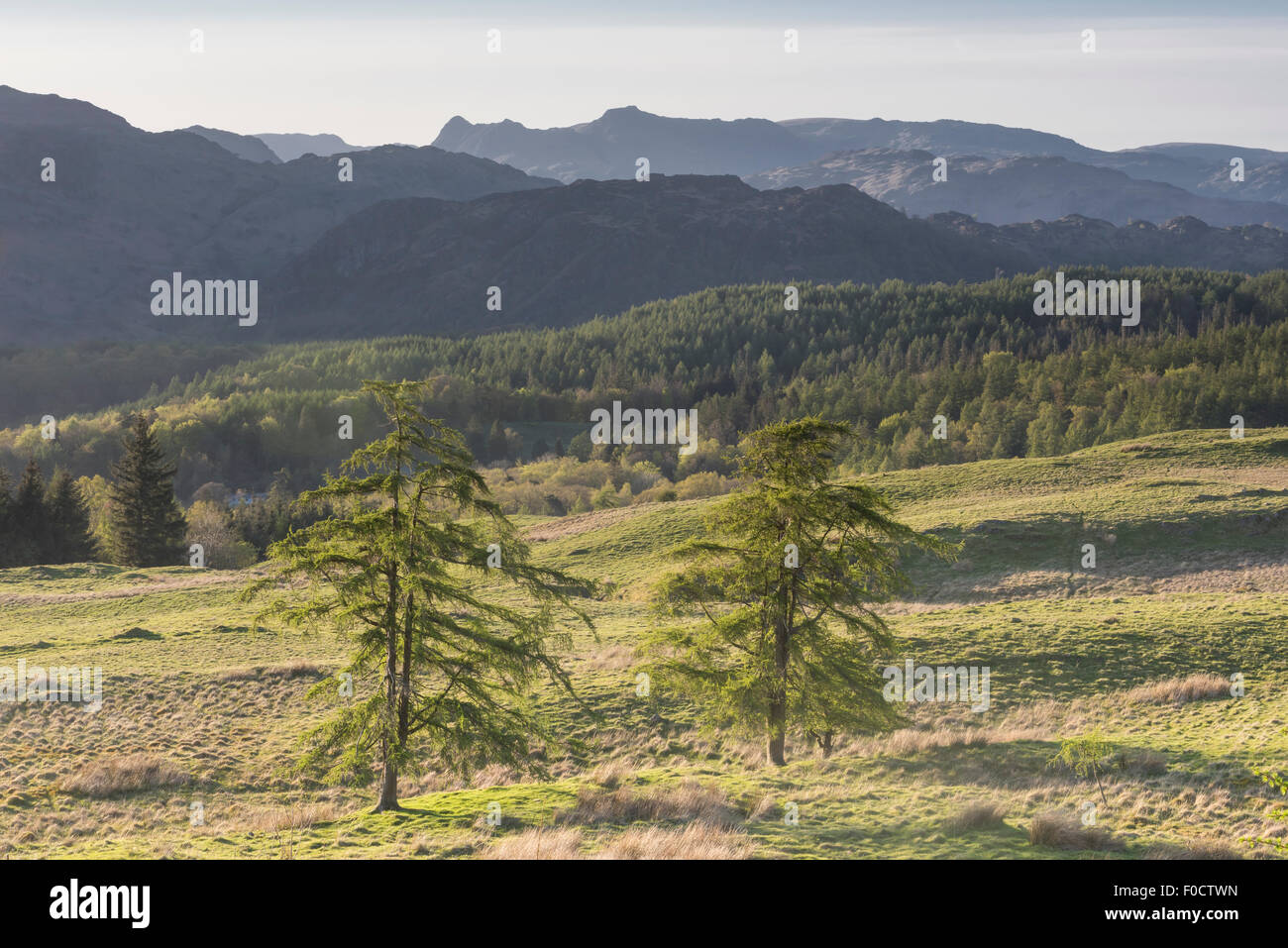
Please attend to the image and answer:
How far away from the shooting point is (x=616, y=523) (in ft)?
260

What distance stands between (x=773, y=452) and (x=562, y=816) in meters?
10.2

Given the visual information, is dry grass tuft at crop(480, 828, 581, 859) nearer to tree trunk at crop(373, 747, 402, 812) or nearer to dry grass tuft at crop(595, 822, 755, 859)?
dry grass tuft at crop(595, 822, 755, 859)

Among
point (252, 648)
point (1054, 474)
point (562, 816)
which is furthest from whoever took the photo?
point (1054, 474)

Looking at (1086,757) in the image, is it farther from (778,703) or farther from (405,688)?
(405,688)

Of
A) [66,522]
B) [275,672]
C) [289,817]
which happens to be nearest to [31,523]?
[66,522]

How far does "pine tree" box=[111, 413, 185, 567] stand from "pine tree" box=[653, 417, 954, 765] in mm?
73020

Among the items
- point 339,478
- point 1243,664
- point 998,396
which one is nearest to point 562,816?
point 339,478

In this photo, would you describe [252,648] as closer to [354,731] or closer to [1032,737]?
[354,731]

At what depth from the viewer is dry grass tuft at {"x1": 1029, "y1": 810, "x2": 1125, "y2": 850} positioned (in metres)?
16.5

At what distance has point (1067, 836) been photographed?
16.8 meters

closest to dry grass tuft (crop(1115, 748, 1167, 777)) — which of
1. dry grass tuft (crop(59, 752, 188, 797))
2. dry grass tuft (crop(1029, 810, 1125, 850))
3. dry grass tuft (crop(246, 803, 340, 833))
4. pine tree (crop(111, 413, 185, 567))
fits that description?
dry grass tuft (crop(1029, 810, 1125, 850))

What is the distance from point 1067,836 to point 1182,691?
16598mm

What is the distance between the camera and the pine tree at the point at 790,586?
80.2 ft

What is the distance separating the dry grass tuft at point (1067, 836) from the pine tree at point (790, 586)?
7507 millimetres
